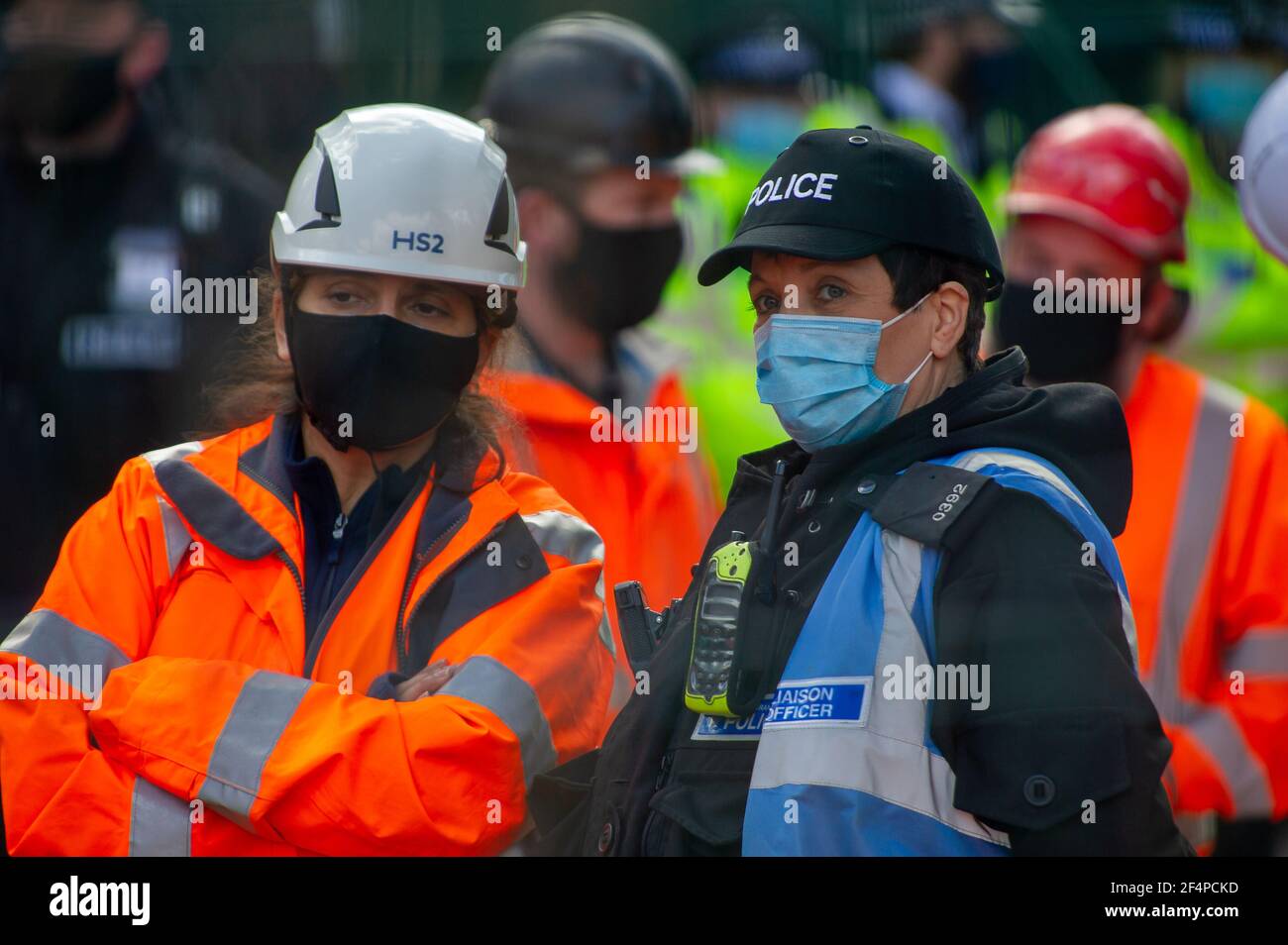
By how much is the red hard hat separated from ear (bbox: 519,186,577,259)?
0.82m

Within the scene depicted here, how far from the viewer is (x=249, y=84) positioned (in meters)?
2.89

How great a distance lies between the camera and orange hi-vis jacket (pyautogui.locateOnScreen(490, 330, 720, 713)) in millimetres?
2916

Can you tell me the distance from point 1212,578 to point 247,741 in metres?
1.78

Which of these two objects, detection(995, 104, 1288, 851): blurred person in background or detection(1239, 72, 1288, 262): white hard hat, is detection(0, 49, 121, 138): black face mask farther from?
detection(1239, 72, 1288, 262): white hard hat

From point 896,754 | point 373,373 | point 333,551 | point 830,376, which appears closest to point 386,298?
point 373,373

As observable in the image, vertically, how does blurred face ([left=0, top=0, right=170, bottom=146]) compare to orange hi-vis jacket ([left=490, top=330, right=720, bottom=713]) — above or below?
above

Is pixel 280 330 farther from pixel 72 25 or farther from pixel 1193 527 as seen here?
pixel 1193 527

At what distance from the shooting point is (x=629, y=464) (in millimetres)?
3131

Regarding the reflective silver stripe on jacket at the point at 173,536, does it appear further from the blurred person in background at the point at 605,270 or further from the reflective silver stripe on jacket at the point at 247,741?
the blurred person in background at the point at 605,270

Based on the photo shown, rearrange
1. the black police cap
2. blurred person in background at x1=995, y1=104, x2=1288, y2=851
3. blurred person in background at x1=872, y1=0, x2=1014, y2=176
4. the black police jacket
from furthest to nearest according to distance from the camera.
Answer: blurred person in background at x1=995, y1=104, x2=1288, y2=851 < blurred person in background at x1=872, y1=0, x2=1014, y2=176 < the black police cap < the black police jacket

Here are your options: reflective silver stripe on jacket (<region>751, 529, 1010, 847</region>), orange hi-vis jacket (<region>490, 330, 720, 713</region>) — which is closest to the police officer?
reflective silver stripe on jacket (<region>751, 529, 1010, 847</region>)

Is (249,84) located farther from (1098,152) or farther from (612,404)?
(1098,152)

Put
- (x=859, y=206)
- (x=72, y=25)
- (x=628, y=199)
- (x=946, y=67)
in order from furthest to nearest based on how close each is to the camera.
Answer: (x=628, y=199), (x=946, y=67), (x=72, y=25), (x=859, y=206)
